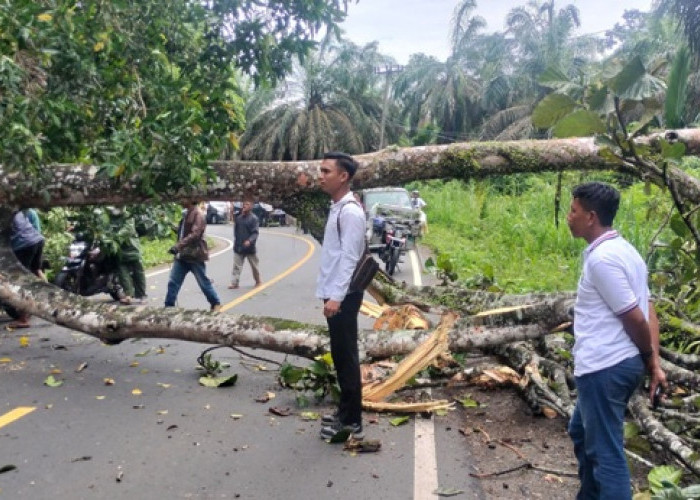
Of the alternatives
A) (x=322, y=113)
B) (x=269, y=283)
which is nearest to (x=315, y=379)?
(x=269, y=283)

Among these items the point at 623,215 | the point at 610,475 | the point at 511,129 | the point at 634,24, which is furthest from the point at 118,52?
the point at 634,24

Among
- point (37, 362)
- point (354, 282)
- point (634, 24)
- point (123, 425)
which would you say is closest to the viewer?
point (354, 282)

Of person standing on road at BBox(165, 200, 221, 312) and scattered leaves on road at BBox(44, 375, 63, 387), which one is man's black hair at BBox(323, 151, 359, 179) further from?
person standing on road at BBox(165, 200, 221, 312)

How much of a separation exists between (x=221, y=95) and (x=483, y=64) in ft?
144

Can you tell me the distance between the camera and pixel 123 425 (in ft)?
17.8

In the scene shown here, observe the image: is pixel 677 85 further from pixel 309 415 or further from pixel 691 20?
pixel 691 20

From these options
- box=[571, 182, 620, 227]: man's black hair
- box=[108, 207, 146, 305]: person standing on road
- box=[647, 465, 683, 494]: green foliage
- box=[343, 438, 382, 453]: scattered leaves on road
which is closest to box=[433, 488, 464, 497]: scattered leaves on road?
box=[343, 438, 382, 453]: scattered leaves on road

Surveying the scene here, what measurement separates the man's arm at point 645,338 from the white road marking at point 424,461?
57.7 inches

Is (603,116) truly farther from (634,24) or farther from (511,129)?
(634,24)

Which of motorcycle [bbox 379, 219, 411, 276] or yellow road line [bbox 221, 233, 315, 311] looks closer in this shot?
yellow road line [bbox 221, 233, 315, 311]

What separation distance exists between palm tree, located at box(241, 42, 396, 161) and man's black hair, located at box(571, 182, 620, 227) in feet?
121

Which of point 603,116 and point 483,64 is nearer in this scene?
point 603,116

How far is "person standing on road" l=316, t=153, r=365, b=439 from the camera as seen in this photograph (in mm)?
5000

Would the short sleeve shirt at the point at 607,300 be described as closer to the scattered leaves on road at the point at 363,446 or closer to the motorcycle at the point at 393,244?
the scattered leaves on road at the point at 363,446
